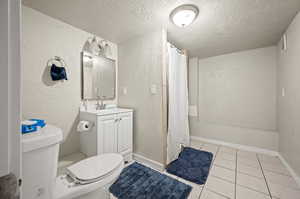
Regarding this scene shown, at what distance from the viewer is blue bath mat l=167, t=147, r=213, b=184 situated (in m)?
1.50

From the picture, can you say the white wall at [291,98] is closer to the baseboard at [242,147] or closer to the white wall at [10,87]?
the baseboard at [242,147]

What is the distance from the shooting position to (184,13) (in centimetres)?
128

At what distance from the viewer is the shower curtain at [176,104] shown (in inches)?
68.7

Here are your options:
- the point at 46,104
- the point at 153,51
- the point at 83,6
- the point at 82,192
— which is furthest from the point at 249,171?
the point at 83,6

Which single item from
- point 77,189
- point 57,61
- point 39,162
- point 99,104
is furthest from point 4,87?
point 99,104

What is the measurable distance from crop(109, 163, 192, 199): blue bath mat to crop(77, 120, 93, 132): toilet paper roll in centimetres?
76

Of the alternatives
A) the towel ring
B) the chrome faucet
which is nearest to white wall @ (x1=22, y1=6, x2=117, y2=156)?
the towel ring

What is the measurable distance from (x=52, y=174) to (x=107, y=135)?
2.77 ft

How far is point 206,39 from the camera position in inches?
78.7

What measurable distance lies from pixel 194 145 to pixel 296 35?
7.66 feet

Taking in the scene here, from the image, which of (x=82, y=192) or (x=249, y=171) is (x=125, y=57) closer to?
(x=82, y=192)

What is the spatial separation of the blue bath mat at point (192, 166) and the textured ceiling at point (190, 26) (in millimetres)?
2068

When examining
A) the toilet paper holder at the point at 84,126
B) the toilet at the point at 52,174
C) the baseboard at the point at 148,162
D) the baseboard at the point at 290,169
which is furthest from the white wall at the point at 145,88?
the baseboard at the point at 290,169

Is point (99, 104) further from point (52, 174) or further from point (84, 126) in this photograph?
point (52, 174)
